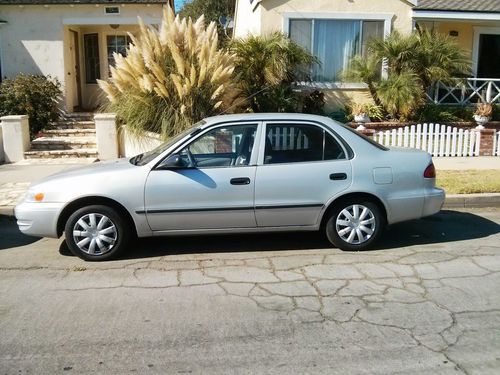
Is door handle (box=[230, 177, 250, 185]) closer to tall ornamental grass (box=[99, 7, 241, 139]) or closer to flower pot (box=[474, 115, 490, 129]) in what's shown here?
tall ornamental grass (box=[99, 7, 241, 139])

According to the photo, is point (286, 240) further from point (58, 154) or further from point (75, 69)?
point (75, 69)

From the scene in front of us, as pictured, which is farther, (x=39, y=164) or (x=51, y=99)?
(x=51, y=99)

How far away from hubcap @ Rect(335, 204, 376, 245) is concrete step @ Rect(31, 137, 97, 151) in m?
8.89

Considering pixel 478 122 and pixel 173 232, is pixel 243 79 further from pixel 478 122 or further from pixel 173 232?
pixel 173 232

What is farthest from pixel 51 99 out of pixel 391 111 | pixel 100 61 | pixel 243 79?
pixel 391 111

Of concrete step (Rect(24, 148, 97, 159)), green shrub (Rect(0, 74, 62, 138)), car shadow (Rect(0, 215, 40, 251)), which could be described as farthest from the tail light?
green shrub (Rect(0, 74, 62, 138))

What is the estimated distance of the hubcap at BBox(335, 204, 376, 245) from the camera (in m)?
6.14

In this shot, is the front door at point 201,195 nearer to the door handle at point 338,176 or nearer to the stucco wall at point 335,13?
the door handle at point 338,176

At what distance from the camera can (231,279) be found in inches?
212

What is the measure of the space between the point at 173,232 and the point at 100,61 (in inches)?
495

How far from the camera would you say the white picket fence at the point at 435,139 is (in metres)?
13.1

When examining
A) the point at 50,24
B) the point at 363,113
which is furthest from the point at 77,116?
the point at 363,113

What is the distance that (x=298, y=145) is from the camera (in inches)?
243

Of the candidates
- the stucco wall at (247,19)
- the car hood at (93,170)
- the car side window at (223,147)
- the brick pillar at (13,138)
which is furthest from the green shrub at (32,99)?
the car side window at (223,147)
